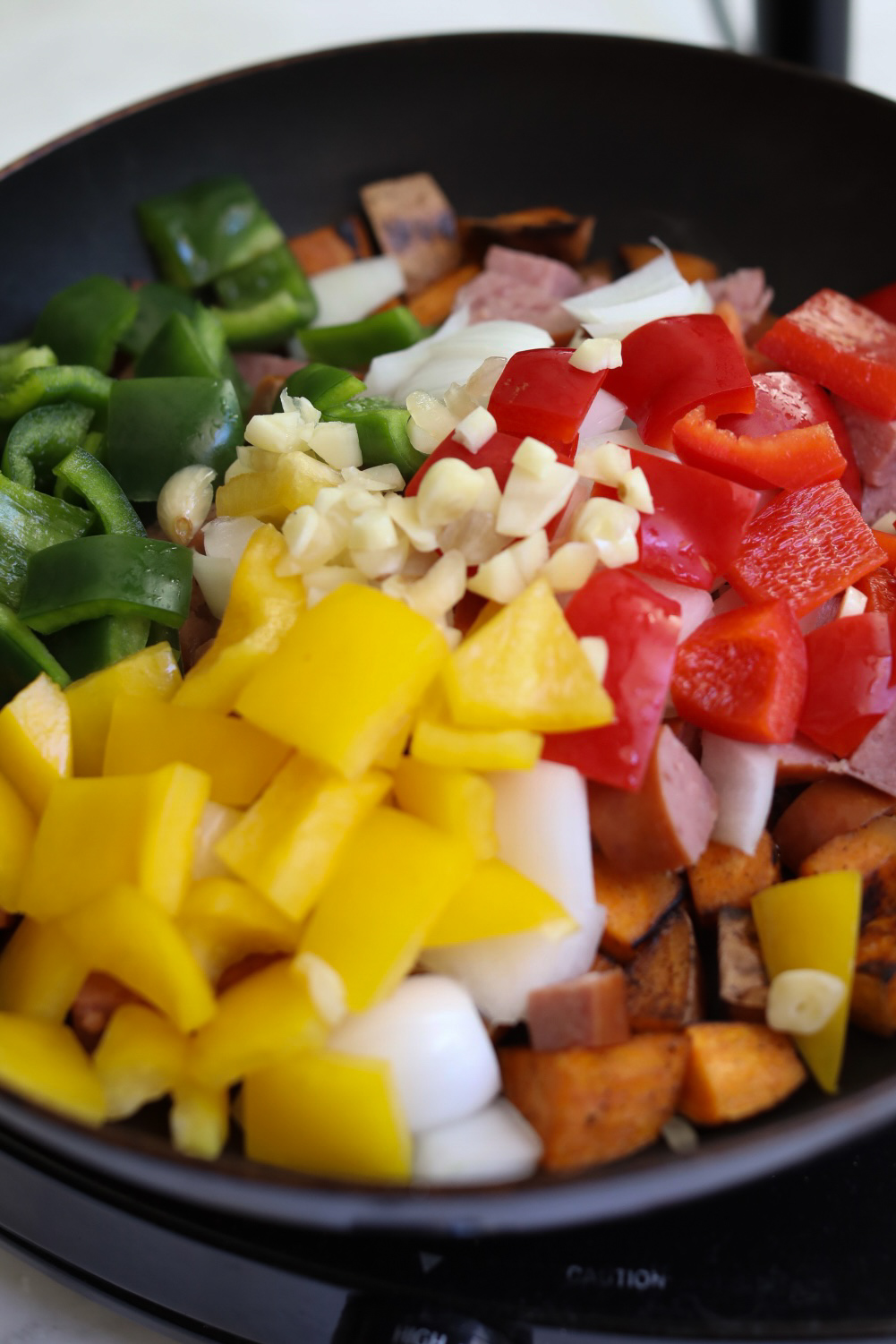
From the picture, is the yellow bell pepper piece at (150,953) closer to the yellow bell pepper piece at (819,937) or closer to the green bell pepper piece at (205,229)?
the yellow bell pepper piece at (819,937)

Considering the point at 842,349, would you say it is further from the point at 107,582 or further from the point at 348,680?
the point at 107,582

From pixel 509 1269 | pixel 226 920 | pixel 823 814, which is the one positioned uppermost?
pixel 226 920

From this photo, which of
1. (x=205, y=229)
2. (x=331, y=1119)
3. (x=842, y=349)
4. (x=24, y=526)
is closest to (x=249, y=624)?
(x=24, y=526)

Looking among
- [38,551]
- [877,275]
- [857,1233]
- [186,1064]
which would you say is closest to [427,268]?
[877,275]

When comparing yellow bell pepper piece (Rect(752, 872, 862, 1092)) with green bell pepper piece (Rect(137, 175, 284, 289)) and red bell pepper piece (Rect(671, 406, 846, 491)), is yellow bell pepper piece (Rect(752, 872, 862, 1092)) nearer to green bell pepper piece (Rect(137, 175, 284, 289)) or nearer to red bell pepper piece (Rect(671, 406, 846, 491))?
red bell pepper piece (Rect(671, 406, 846, 491))

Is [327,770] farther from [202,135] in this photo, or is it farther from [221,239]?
[202,135]

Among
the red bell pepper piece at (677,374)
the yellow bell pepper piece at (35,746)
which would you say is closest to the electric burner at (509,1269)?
the yellow bell pepper piece at (35,746)

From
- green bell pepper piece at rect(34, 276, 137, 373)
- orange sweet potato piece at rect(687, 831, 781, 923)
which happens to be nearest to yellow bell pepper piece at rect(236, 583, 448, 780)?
orange sweet potato piece at rect(687, 831, 781, 923)
